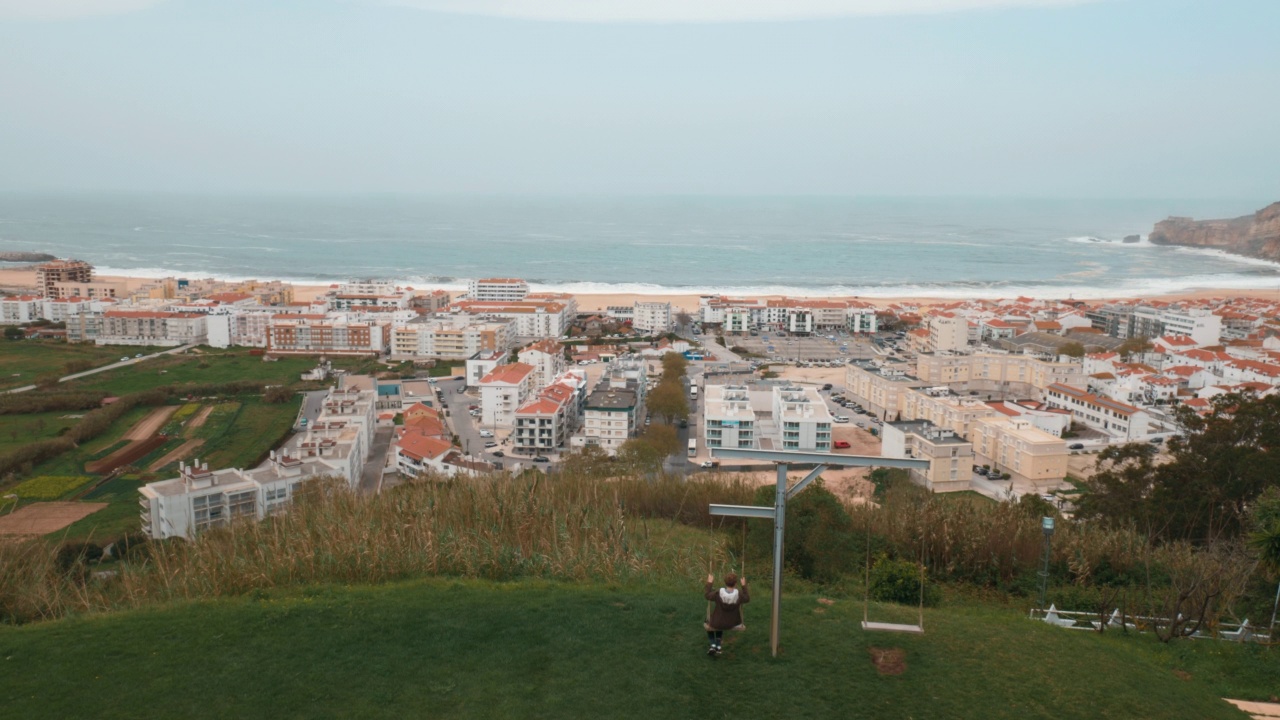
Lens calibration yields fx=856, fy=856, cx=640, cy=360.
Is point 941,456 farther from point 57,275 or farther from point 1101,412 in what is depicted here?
point 57,275

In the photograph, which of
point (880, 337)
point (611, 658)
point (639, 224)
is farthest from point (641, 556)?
point (639, 224)

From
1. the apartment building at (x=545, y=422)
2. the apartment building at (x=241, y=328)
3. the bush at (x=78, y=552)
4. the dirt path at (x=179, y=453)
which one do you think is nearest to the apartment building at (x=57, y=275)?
the apartment building at (x=241, y=328)

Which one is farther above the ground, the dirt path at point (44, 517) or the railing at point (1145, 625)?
the railing at point (1145, 625)

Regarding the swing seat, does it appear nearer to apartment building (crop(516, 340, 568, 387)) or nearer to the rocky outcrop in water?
apartment building (crop(516, 340, 568, 387))

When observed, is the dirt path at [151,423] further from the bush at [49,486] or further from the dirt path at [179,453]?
the bush at [49,486]

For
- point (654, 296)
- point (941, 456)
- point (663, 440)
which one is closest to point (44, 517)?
point (663, 440)

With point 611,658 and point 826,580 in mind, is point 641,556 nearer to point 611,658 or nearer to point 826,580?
point 826,580
